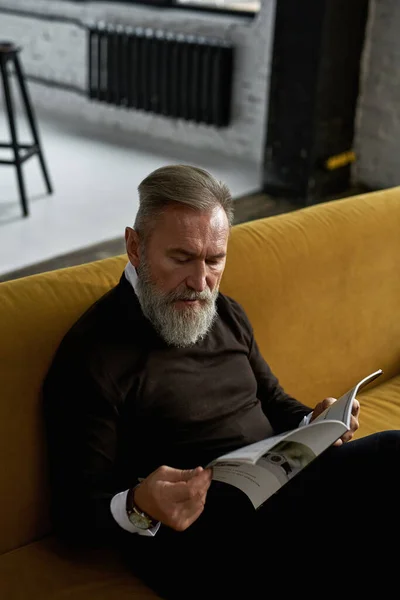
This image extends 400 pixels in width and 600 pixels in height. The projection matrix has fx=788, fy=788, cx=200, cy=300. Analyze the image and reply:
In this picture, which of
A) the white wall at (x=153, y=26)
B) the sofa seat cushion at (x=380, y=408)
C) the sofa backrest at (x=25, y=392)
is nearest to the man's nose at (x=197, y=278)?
the sofa backrest at (x=25, y=392)

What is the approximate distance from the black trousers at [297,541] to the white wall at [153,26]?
14.5 ft

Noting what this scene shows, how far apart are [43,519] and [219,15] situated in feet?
15.9

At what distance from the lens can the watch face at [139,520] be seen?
136 centimetres

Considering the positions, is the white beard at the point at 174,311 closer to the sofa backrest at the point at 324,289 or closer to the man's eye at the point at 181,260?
the man's eye at the point at 181,260

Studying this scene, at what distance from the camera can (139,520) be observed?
1.36 metres

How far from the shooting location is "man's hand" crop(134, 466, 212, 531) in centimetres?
129

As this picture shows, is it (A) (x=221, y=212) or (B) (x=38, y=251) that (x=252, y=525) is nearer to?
(A) (x=221, y=212)

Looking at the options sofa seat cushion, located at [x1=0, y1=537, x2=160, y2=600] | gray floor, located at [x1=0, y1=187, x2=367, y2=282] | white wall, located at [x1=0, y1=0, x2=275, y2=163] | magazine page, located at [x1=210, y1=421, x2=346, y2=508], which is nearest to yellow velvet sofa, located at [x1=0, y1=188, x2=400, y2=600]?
sofa seat cushion, located at [x1=0, y1=537, x2=160, y2=600]

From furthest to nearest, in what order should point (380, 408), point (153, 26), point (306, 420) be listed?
1. point (153, 26)
2. point (380, 408)
3. point (306, 420)

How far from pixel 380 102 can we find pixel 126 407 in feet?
13.6

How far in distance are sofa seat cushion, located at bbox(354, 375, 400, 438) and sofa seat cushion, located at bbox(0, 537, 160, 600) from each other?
810mm

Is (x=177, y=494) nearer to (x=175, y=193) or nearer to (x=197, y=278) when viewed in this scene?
(x=197, y=278)

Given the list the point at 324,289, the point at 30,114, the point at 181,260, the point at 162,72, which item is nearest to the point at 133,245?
the point at 181,260

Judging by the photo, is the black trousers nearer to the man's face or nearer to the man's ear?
the man's face
